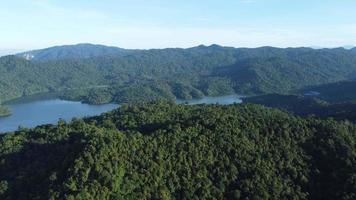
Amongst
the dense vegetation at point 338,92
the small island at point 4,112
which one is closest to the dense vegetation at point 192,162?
the dense vegetation at point 338,92

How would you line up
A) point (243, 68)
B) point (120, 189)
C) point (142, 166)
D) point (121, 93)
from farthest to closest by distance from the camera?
point (243, 68), point (121, 93), point (142, 166), point (120, 189)

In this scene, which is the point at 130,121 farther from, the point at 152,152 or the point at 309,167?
the point at 309,167

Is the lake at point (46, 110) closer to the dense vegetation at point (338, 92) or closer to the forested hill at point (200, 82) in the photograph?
the forested hill at point (200, 82)

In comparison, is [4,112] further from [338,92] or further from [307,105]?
[338,92]

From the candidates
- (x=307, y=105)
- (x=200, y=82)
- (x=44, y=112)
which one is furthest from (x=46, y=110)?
(x=307, y=105)

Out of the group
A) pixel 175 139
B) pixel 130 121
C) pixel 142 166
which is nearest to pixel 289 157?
pixel 175 139

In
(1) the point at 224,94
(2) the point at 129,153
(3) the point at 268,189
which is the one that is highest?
(2) the point at 129,153

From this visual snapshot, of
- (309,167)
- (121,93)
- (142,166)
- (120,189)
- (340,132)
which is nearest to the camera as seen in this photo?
Result: (120,189)
